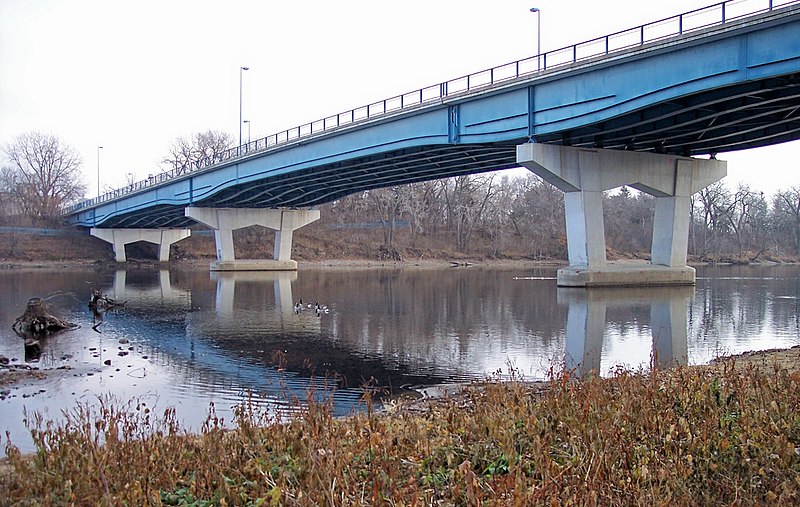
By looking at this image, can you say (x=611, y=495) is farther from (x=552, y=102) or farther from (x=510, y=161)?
(x=510, y=161)

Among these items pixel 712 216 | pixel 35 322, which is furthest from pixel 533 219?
pixel 35 322

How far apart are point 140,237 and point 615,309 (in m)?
78.4

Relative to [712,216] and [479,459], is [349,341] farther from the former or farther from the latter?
A: [712,216]

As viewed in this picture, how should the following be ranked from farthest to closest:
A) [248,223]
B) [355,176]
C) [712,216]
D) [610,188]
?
1. [712,216]
2. [248,223]
3. [355,176]
4. [610,188]

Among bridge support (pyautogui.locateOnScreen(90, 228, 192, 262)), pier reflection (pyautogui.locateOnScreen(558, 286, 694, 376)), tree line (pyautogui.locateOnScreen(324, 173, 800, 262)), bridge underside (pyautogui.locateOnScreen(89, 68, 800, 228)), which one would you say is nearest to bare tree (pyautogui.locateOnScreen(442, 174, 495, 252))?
tree line (pyautogui.locateOnScreen(324, 173, 800, 262))

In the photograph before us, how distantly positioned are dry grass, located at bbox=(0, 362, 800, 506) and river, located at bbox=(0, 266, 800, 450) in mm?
2120

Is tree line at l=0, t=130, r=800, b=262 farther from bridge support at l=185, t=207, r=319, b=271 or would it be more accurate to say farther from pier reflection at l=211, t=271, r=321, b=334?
pier reflection at l=211, t=271, r=321, b=334

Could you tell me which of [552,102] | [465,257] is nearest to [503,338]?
[552,102]

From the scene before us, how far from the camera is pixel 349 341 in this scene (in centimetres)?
2170

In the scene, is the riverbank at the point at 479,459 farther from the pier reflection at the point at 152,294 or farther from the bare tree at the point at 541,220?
the bare tree at the point at 541,220

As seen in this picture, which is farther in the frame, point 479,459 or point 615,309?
point 615,309

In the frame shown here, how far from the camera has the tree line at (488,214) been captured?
100000 millimetres

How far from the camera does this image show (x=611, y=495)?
5.58 m

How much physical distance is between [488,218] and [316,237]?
84.5 feet
